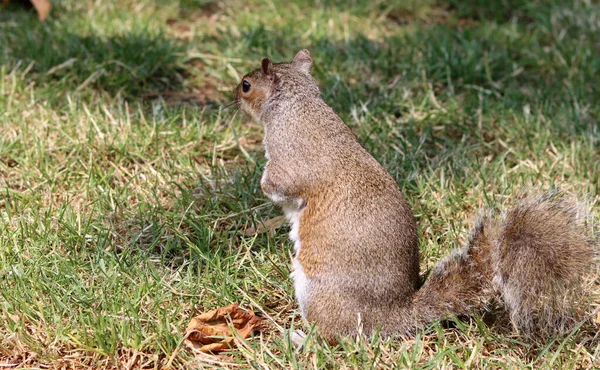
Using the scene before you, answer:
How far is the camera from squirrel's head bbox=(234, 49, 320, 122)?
271 centimetres

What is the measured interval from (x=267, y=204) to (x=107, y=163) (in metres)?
0.75

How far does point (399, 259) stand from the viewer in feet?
7.85

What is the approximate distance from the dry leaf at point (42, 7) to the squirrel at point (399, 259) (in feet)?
8.51

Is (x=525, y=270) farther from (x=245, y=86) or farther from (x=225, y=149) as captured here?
(x=225, y=149)

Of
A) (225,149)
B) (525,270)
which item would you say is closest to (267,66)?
(225,149)

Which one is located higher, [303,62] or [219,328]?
[303,62]

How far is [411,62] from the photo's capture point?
4.26 meters

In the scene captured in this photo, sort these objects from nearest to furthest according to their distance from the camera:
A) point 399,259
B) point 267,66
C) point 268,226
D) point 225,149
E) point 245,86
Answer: point 399,259
point 267,66
point 245,86
point 268,226
point 225,149

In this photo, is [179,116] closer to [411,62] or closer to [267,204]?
[267,204]

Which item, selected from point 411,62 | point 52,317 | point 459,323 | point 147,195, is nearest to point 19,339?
point 52,317

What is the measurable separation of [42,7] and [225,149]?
5.77ft

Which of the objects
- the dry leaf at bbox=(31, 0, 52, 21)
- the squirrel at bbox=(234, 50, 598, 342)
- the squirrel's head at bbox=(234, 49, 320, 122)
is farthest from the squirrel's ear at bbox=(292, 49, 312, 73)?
the dry leaf at bbox=(31, 0, 52, 21)

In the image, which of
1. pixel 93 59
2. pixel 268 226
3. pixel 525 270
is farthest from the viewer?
pixel 93 59

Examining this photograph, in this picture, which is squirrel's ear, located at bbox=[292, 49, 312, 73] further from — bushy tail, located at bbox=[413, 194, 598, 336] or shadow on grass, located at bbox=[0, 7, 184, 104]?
shadow on grass, located at bbox=[0, 7, 184, 104]
